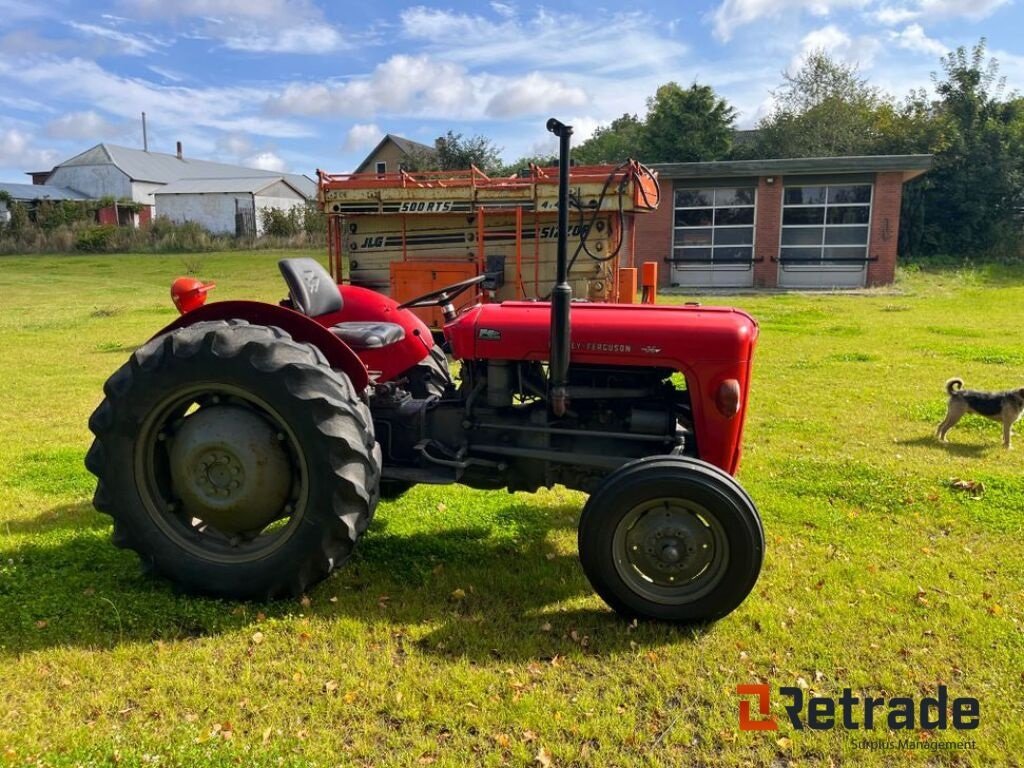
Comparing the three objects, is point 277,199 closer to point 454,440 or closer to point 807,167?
point 807,167

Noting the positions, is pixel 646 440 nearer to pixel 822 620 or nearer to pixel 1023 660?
pixel 822 620

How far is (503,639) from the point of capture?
10.1ft

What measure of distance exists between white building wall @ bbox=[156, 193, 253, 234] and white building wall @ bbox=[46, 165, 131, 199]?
5636mm

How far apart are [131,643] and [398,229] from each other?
29.8 ft

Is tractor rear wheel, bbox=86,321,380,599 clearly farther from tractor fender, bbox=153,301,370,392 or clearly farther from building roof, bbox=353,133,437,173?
building roof, bbox=353,133,437,173

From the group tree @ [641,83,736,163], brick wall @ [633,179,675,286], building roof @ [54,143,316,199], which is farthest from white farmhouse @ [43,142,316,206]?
brick wall @ [633,179,675,286]

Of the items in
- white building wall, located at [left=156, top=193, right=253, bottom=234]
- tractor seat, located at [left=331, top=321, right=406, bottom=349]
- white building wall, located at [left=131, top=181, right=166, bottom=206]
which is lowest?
tractor seat, located at [left=331, top=321, right=406, bottom=349]

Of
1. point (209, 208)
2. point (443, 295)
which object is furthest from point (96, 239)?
point (443, 295)

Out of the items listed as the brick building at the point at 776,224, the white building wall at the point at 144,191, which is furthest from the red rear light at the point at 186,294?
the white building wall at the point at 144,191

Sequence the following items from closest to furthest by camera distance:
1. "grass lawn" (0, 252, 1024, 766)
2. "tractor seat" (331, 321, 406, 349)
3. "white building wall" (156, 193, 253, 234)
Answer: "grass lawn" (0, 252, 1024, 766) → "tractor seat" (331, 321, 406, 349) → "white building wall" (156, 193, 253, 234)

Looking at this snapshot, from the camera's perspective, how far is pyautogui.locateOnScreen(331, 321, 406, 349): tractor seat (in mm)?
3822

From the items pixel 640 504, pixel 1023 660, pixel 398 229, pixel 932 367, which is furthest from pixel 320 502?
pixel 398 229

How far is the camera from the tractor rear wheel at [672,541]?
9.77 feet

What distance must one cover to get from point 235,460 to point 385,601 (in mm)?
884
